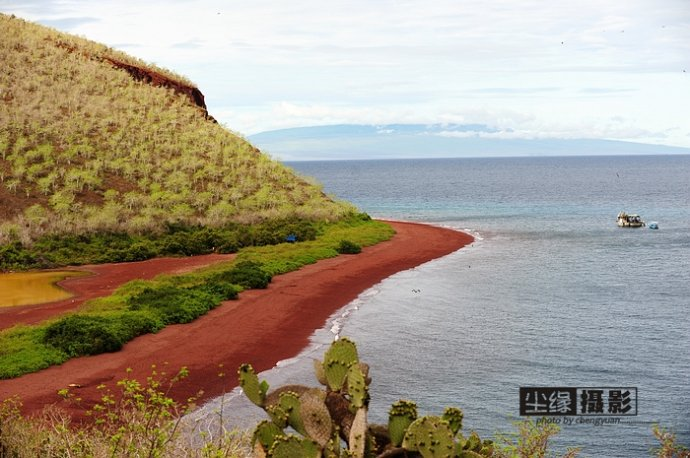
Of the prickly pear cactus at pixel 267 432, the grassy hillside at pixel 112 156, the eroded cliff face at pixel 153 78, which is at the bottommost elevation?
the prickly pear cactus at pixel 267 432

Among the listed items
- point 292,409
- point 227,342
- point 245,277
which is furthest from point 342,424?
point 245,277

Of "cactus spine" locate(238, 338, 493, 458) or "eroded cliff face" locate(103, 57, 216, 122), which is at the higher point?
"eroded cliff face" locate(103, 57, 216, 122)

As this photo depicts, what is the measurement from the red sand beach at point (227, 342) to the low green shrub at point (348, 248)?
544 centimetres

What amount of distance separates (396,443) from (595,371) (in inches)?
653

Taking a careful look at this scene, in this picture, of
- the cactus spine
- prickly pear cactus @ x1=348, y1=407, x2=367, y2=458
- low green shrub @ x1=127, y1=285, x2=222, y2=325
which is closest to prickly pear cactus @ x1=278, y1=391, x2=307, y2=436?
the cactus spine

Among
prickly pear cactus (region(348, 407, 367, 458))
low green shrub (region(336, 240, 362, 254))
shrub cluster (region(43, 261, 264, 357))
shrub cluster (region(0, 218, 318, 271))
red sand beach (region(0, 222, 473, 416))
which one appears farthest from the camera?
low green shrub (region(336, 240, 362, 254))

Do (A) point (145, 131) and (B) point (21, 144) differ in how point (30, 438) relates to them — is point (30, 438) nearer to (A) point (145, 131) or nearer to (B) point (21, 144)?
(B) point (21, 144)

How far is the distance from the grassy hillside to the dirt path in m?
6.48

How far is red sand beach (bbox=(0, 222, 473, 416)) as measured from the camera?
23125 millimetres

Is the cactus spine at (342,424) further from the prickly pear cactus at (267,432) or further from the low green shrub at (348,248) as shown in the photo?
the low green shrub at (348,248)

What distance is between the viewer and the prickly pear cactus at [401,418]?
907 cm

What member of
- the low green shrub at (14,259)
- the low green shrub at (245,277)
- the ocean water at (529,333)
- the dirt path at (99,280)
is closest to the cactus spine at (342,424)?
the ocean water at (529,333)

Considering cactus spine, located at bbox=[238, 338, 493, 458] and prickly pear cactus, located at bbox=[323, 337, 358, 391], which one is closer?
cactus spine, located at bbox=[238, 338, 493, 458]

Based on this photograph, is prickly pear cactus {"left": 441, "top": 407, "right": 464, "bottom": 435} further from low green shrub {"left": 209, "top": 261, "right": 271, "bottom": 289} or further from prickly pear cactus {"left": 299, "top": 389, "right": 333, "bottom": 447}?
low green shrub {"left": 209, "top": 261, "right": 271, "bottom": 289}
